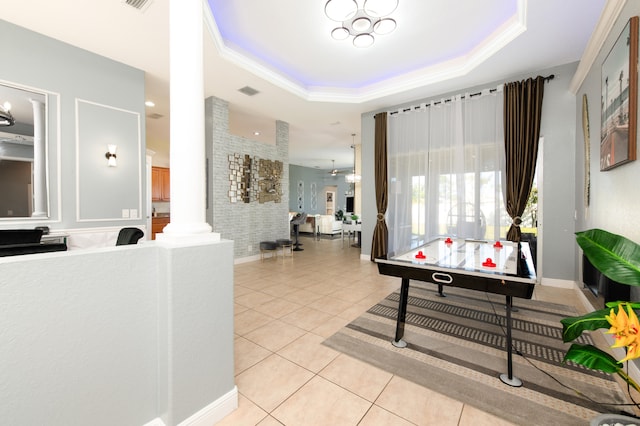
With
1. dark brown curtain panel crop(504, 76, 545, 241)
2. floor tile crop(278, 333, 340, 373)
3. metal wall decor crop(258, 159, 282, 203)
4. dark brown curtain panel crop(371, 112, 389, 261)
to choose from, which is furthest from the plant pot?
metal wall decor crop(258, 159, 282, 203)

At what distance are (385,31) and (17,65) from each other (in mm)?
4298

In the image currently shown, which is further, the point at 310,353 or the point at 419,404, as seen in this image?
the point at 310,353

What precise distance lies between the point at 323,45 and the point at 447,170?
292 cm

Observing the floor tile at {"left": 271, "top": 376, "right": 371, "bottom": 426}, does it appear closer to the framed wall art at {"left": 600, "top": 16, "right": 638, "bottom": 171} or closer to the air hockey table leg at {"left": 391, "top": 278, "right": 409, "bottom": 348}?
the air hockey table leg at {"left": 391, "top": 278, "right": 409, "bottom": 348}

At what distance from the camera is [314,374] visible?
1915 millimetres

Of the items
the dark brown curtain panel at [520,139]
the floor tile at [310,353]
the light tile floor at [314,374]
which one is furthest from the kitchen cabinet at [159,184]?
the dark brown curtain panel at [520,139]

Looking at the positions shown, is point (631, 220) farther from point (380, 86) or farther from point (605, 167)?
point (380, 86)

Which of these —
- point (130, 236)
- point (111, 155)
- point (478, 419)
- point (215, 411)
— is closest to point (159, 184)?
point (111, 155)

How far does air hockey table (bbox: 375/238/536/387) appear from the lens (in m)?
1.78

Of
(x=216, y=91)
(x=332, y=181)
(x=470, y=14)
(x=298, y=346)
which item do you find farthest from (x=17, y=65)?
(x=332, y=181)

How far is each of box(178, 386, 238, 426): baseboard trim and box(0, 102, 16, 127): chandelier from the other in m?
3.77

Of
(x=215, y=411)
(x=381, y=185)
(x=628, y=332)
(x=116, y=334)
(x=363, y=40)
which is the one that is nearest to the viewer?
(x=628, y=332)

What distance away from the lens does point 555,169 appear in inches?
150

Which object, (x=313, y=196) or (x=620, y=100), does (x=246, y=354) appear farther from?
(x=313, y=196)
